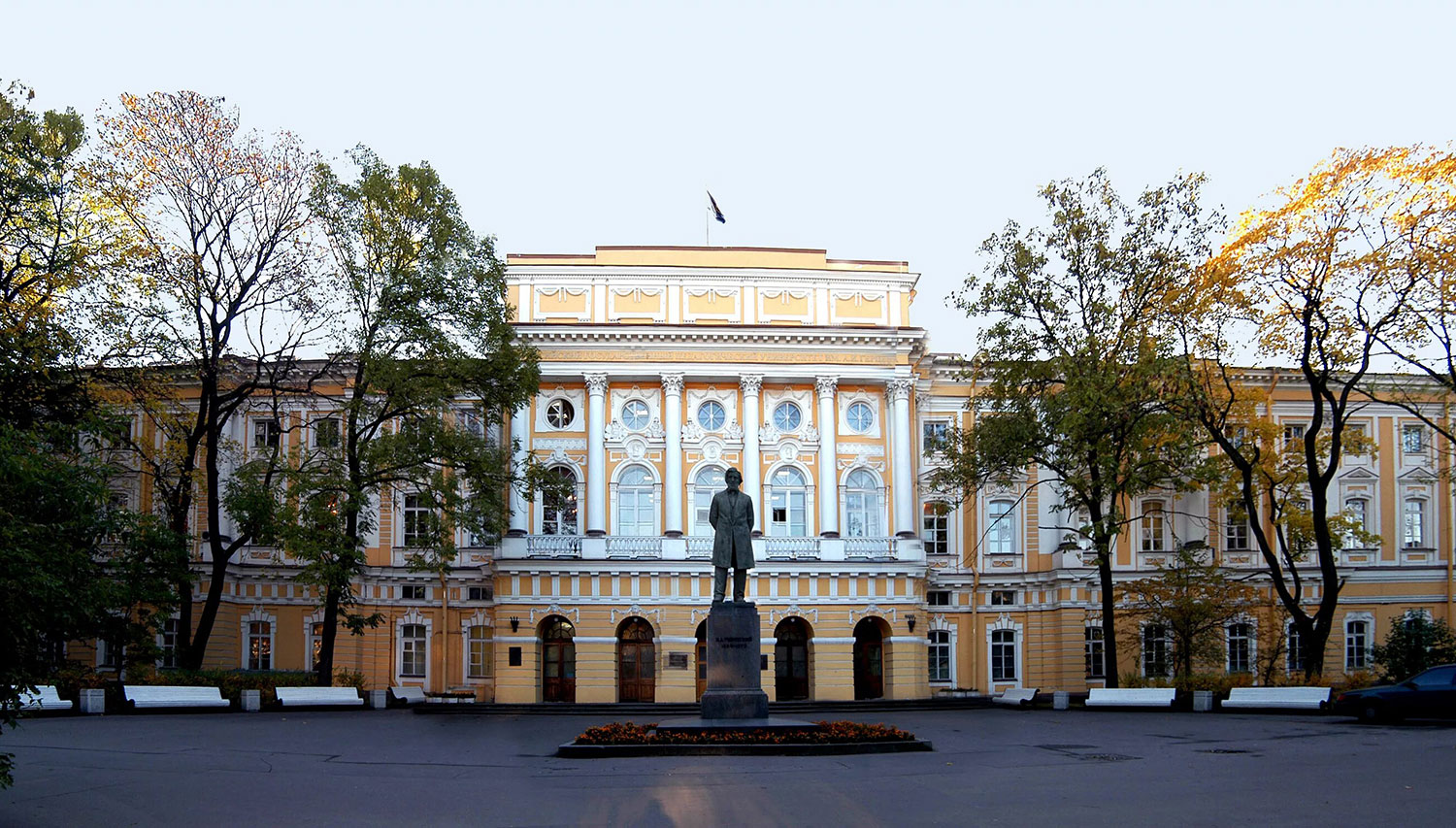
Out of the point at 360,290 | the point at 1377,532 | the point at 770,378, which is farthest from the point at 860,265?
the point at 1377,532

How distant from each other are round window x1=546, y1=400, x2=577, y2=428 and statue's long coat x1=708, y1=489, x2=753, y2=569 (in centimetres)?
2209

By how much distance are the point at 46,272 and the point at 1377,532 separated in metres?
42.3

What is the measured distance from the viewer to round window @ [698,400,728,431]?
1726 inches

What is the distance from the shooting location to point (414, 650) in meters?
45.0

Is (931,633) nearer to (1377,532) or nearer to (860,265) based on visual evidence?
(860,265)

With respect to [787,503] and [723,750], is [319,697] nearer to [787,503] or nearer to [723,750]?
[787,503]

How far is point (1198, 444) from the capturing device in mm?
32188

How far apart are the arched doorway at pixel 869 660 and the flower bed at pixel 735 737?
24.0 m

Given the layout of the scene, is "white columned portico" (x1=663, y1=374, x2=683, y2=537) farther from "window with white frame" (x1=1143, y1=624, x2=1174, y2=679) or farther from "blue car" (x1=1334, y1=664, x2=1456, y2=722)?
"blue car" (x1=1334, y1=664, x2=1456, y2=722)

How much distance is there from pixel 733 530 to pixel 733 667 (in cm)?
229

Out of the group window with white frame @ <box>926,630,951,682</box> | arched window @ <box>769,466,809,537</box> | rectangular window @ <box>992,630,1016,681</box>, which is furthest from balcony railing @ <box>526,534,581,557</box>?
rectangular window @ <box>992,630,1016,681</box>

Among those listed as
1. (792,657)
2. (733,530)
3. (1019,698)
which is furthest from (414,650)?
(733,530)

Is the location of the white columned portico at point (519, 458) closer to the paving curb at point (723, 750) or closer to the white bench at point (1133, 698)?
the white bench at point (1133, 698)

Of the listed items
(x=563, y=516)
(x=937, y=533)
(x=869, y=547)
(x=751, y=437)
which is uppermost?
(x=751, y=437)
